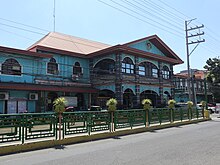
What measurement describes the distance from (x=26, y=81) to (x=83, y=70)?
747 centimetres

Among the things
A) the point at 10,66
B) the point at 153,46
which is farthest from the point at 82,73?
the point at 153,46

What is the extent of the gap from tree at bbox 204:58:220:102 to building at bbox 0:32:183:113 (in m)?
17.6

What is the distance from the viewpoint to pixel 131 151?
8.60 meters

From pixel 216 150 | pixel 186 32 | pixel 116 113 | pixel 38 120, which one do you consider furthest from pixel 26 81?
pixel 186 32

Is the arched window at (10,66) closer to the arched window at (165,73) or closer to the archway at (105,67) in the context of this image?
the archway at (105,67)

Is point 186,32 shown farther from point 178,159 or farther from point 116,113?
point 178,159

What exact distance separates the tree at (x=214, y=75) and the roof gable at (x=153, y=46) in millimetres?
17560

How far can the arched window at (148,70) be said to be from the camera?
95.7ft

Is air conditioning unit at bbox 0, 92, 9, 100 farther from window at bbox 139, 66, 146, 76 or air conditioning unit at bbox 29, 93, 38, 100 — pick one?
window at bbox 139, 66, 146, 76

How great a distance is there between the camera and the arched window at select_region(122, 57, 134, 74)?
2643 cm

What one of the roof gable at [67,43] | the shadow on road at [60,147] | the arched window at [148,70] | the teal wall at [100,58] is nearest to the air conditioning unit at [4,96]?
the roof gable at [67,43]

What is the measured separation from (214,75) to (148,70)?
2296cm

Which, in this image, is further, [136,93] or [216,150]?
[136,93]

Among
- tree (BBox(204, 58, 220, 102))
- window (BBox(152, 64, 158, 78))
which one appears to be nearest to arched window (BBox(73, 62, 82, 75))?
window (BBox(152, 64, 158, 78))
